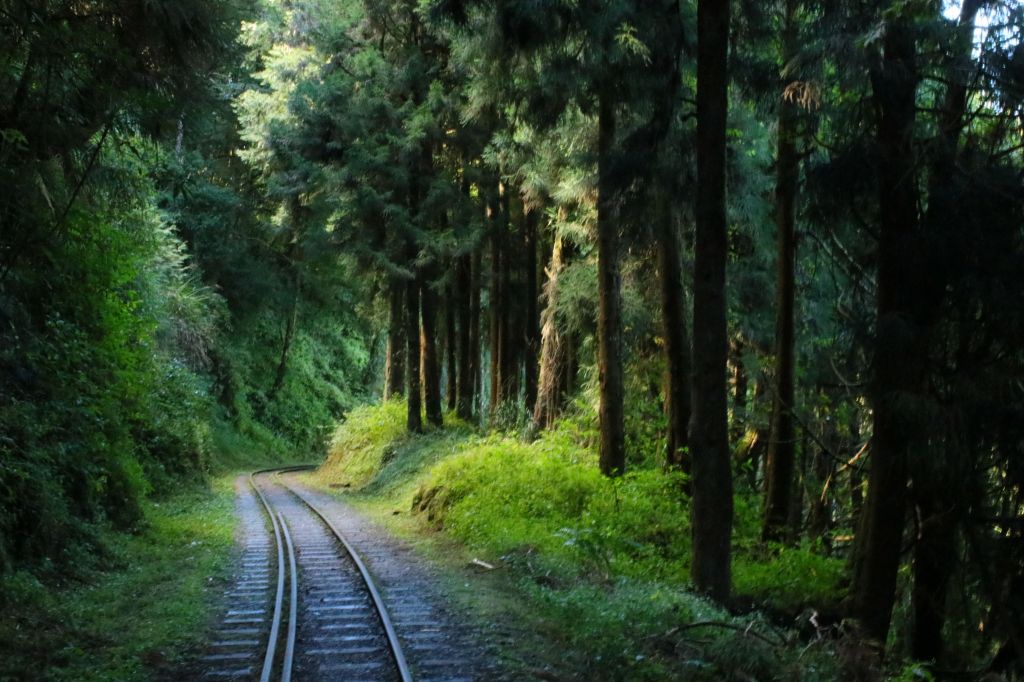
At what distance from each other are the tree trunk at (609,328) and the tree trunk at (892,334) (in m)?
4.88

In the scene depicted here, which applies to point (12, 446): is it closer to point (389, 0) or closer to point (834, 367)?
point (834, 367)

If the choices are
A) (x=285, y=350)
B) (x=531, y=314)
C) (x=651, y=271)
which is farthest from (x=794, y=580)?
(x=285, y=350)

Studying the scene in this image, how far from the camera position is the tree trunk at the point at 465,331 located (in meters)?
25.2

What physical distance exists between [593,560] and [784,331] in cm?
468

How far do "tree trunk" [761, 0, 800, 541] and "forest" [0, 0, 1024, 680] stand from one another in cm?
6

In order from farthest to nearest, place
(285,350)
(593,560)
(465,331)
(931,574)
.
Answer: (285,350) → (465,331) → (593,560) → (931,574)

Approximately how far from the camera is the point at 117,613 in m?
9.30

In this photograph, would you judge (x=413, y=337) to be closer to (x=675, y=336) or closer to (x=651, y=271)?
(x=651, y=271)

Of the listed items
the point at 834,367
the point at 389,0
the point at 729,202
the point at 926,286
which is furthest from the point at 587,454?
the point at 389,0

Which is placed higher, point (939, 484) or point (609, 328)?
point (609, 328)

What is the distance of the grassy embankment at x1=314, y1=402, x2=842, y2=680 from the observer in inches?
306

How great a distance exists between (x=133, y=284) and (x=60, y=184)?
369 inches

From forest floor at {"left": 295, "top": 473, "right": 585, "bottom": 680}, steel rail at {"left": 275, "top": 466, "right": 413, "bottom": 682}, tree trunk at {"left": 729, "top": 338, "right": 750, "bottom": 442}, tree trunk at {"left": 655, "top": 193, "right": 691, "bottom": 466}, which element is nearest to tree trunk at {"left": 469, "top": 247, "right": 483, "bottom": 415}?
forest floor at {"left": 295, "top": 473, "right": 585, "bottom": 680}

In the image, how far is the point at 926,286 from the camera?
31.1 ft
